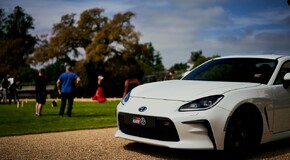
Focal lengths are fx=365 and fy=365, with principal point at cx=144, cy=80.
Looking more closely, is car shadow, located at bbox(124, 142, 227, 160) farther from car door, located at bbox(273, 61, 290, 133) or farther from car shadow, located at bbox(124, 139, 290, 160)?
car door, located at bbox(273, 61, 290, 133)

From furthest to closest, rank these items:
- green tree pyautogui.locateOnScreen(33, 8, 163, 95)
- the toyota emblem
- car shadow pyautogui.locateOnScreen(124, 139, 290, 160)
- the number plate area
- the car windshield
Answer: green tree pyautogui.locateOnScreen(33, 8, 163, 95)
the car windshield
car shadow pyautogui.locateOnScreen(124, 139, 290, 160)
the toyota emblem
the number plate area

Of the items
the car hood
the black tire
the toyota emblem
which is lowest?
the black tire

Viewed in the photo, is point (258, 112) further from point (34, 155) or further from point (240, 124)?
point (34, 155)

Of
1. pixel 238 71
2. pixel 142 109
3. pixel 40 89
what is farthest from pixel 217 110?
pixel 40 89

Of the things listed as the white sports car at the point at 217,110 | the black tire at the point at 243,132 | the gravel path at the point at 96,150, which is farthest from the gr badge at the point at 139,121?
the black tire at the point at 243,132

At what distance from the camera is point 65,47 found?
45.9 m

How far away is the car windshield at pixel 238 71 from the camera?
5930mm

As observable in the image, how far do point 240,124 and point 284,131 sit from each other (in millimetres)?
1121

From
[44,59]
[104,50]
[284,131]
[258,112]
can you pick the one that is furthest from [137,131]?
[44,59]

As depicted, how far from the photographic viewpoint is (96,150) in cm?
586

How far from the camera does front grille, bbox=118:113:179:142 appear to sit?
4.89m

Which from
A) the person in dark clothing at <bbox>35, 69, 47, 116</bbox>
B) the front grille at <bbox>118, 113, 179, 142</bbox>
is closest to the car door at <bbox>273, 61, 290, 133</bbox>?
the front grille at <bbox>118, 113, 179, 142</bbox>

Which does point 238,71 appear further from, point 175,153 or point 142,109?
point 142,109

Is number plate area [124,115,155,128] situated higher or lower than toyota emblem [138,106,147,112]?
lower
